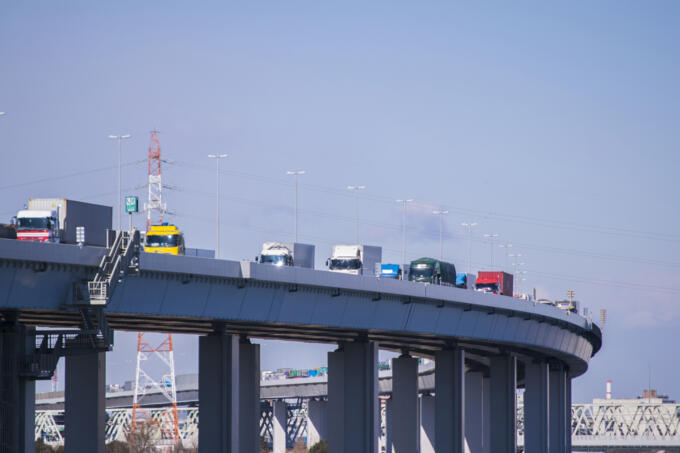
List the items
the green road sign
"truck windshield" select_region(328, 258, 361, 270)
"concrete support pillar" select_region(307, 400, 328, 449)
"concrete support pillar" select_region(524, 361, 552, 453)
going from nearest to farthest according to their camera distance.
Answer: the green road sign → "truck windshield" select_region(328, 258, 361, 270) → "concrete support pillar" select_region(524, 361, 552, 453) → "concrete support pillar" select_region(307, 400, 328, 449)

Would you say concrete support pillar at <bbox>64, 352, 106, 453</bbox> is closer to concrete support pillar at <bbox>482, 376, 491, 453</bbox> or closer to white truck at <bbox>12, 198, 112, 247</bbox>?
white truck at <bbox>12, 198, 112, 247</bbox>

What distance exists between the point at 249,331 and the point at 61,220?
1984 cm

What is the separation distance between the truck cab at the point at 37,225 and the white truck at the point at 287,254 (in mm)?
19249

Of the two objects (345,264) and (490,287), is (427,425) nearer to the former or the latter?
(490,287)

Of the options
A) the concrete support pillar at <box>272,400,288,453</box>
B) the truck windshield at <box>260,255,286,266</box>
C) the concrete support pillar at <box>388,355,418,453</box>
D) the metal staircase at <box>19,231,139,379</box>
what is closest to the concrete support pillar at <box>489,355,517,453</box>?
the concrete support pillar at <box>388,355,418,453</box>

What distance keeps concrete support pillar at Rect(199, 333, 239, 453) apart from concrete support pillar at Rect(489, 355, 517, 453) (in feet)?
139

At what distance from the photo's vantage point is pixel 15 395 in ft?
151

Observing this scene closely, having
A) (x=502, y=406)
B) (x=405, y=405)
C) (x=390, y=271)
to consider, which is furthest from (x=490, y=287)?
(x=390, y=271)

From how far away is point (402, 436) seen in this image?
94.5 meters

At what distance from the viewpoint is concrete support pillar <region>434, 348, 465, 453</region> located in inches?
3255

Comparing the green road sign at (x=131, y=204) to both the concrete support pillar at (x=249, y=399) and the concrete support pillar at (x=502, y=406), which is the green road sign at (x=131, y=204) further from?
the concrete support pillar at (x=502, y=406)

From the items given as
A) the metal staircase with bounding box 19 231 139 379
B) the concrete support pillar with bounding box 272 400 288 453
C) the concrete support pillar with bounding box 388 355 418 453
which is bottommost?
the concrete support pillar with bounding box 272 400 288 453

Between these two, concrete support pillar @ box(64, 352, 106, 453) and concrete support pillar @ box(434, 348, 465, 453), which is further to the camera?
concrete support pillar @ box(434, 348, 465, 453)

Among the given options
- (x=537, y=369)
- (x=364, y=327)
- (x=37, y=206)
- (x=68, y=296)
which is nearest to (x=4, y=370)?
(x=68, y=296)
